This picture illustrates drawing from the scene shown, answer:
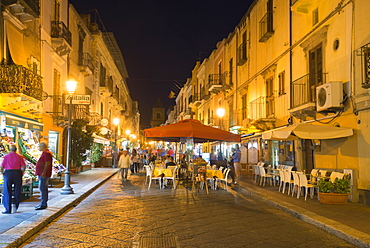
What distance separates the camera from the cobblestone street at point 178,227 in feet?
20.2

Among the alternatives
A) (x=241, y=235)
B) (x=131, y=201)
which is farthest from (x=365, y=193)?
(x=131, y=201)

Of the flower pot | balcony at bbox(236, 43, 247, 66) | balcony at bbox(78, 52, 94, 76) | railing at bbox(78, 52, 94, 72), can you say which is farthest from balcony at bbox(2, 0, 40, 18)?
balcony at bbox(236, 43, 247, 66)

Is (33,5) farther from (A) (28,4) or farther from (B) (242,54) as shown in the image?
(B) (242,54)

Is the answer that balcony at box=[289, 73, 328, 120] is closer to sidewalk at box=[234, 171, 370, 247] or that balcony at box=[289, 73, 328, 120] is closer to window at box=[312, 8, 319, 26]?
window at box=[312, 8, 319, 26]

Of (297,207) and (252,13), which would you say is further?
(252,13)

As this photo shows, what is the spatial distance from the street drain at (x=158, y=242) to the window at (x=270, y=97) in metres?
A: 13.1

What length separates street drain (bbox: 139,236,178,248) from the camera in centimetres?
593

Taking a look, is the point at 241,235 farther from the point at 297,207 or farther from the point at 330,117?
the point at 330,117

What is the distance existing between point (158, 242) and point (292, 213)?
4.11 m

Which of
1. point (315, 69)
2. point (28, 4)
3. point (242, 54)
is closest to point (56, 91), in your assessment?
point (28, 4)

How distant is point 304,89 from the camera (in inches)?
551

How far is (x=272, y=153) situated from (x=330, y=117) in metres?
6.60

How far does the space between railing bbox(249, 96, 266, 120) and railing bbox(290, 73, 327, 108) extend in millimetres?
4645

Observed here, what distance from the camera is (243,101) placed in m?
23.8
